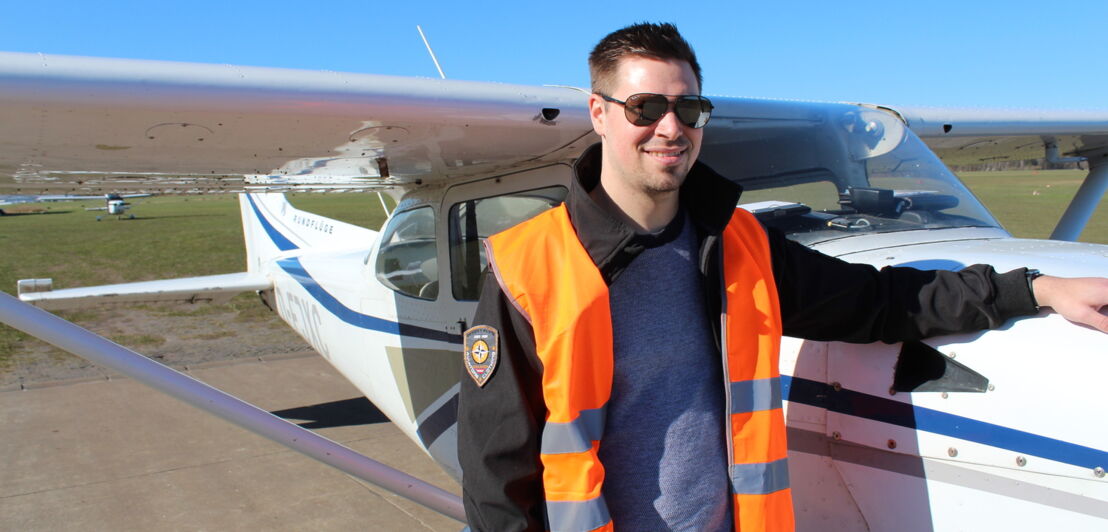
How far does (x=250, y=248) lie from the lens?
781 centimetres

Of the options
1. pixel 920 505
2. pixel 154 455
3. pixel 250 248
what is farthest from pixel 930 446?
pixel 250 248

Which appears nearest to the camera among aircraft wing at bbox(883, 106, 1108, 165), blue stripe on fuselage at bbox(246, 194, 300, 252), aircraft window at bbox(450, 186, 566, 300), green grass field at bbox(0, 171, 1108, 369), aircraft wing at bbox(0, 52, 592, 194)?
aircraft wing at bbox(0, 52, 592, 194)

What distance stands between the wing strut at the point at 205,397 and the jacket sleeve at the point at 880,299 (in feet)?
5.59

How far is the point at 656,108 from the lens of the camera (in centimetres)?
159

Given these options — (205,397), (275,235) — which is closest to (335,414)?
(275,235)

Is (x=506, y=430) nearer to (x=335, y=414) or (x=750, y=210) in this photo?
(x=750, y=210)


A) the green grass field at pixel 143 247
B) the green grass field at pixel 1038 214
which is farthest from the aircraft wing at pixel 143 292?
the green grass field at pixel 1038 214

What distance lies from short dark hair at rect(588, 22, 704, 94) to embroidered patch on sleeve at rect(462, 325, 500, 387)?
560 millimetres

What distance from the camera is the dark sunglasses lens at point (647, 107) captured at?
159 cm

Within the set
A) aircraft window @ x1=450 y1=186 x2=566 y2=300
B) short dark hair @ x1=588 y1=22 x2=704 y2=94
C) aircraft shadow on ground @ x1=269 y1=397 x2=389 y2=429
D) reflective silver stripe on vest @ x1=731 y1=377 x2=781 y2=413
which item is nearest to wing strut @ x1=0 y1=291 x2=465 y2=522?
aircraft window @ x1=450 y1=186 x2=566 y2=300

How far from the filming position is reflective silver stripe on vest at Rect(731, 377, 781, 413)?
1.63m

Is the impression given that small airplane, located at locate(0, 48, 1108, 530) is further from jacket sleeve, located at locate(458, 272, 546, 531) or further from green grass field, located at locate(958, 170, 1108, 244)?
green grass field, located at locate(958, 170, 1108, 244)

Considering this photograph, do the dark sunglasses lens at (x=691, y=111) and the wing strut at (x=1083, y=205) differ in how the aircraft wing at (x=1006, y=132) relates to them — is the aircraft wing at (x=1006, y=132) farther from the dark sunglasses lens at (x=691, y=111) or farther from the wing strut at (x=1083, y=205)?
the dark sunglasses lens at (x=691, y=111)

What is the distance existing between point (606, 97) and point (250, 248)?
6.88 meters
